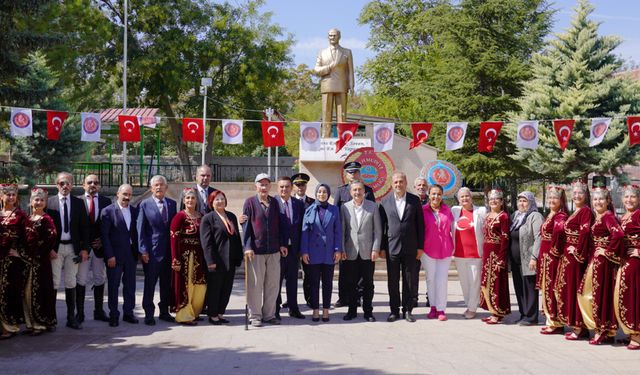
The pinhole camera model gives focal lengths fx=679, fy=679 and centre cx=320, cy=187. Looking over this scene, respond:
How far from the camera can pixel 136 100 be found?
3397 cm

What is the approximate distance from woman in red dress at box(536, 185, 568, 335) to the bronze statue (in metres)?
7.19

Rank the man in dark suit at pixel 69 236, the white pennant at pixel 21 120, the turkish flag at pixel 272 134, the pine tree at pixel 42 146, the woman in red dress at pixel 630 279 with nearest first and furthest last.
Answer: the woman in red dress at pixel 630 279 → the man in dark suit at pixel 69 236 → the white pennant at pixel 21 120 → the turkish flag at pixel 272 134 → the pine tree at pixel 42 146

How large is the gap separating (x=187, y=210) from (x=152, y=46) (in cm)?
2571

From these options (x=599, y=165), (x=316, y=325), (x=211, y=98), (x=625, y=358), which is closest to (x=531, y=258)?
(x=625, y=358)

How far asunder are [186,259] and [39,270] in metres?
1.63

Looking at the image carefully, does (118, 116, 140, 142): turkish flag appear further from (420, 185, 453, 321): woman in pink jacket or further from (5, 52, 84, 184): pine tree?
(420, 185, 453, 321): woman in pink jacket

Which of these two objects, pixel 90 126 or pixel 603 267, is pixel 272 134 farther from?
pixel 603 267

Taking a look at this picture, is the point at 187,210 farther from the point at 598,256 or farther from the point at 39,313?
the point at 598,256

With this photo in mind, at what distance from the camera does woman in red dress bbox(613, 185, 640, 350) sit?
6.88m

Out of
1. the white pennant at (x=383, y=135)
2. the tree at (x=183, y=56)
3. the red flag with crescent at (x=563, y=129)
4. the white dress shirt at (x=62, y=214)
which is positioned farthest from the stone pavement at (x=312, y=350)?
the tree at (x=183, y=56)

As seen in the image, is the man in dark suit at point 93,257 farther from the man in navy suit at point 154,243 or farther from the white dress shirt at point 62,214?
the man in navy suit at point 154,243

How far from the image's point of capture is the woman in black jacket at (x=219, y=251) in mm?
8016

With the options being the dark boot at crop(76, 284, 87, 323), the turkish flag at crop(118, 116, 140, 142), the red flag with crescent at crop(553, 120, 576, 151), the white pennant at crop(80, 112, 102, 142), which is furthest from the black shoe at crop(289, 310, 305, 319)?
the red flag with crescent at crop(553, 120, 576, 151)

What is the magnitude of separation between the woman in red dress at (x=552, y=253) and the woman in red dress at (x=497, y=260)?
52cm
